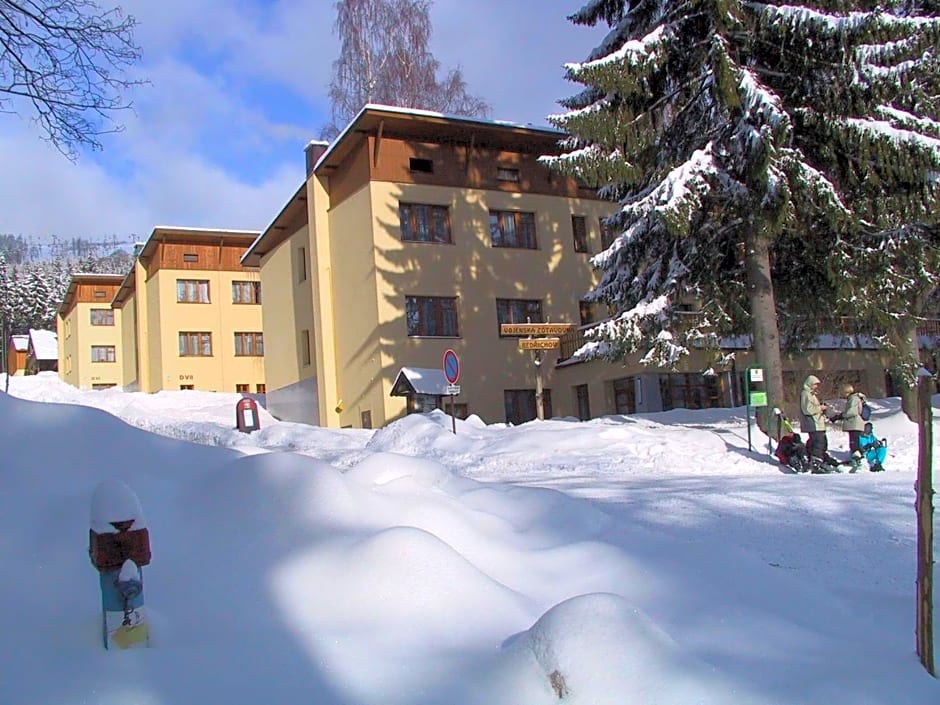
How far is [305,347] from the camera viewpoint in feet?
107

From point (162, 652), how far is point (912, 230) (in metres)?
16.7

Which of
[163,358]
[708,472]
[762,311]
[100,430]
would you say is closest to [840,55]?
[762,311]

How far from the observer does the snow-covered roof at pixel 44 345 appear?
3000 inches

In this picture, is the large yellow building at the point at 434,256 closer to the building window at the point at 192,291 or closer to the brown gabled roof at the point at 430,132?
the brown gabled roof at the point at 430,132

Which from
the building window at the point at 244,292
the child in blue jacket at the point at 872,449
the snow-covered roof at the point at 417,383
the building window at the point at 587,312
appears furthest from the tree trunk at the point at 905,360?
the building window at the point at 244,292

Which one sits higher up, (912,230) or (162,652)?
(912,230)

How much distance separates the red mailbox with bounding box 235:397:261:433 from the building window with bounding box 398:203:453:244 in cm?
794

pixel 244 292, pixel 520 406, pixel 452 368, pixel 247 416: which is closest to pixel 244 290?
pixel 244 292

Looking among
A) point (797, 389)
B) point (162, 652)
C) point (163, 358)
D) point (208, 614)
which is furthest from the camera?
point (163, 358)

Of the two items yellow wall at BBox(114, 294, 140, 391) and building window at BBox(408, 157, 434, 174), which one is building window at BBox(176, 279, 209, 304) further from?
building window at BBox(408, 157, 434, 174)

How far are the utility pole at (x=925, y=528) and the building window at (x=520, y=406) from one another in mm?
24023

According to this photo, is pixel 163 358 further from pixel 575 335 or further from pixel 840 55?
pixel 840 55

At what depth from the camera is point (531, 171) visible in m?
29.8

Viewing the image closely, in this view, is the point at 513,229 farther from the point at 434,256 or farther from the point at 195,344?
the point at 195,344
